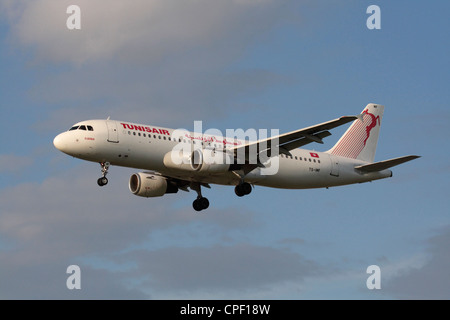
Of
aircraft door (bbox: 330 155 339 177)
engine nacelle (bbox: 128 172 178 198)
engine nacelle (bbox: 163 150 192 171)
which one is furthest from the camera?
aircraft door (bbox: 330 155 339 177)

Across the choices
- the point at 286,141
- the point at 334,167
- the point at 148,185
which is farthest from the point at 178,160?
the point at 334,167

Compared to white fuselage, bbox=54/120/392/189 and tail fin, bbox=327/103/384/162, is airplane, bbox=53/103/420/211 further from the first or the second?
tail fin, bbox=327/103/384/162

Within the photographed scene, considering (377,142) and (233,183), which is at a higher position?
(377,142)

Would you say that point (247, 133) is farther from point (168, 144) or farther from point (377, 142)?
point (377, 142)

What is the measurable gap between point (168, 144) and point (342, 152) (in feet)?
Result: 49.1

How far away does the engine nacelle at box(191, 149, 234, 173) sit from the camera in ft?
180

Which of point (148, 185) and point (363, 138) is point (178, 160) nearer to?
point (148, 185)

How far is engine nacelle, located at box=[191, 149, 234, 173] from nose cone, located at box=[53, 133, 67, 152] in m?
7.64

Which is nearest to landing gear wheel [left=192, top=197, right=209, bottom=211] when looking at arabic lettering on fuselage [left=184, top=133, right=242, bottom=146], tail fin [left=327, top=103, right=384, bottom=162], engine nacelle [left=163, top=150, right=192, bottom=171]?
arabic lettering on fuselage [left=184, top=133, right=242, bottom=146]

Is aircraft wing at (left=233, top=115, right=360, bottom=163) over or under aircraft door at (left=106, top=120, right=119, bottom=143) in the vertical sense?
under

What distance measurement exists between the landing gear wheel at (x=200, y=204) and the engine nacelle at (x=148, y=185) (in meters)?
2.22

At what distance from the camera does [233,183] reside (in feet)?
194

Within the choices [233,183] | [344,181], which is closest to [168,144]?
[233,183]

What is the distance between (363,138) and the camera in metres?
66.6
